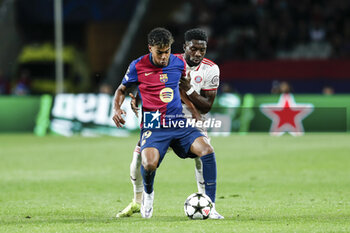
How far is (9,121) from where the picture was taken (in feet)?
83.1

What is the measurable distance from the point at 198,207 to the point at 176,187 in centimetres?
392

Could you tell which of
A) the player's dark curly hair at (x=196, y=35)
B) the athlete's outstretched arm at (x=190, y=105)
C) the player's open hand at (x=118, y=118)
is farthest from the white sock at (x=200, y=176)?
the player's dark curly hair at (x=196, y=35)

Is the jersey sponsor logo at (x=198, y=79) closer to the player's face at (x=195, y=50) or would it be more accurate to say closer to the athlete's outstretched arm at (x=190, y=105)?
the player's face at (x=195, y=50)

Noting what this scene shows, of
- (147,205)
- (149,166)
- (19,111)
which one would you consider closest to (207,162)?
(149,166)

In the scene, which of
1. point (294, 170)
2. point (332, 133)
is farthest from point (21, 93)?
point (294, 170)

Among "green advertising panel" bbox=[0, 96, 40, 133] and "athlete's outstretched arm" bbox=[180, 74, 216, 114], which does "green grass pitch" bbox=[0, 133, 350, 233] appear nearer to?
"athlete's outstretched arm" bbox=[180, 74, 216, 114]

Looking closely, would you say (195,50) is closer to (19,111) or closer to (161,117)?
(161,117)

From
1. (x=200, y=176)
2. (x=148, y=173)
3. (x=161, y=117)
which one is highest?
(x=161, y=117)

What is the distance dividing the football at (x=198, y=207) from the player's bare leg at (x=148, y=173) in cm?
50

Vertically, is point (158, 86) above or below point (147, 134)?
above

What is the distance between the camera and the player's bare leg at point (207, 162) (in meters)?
8.48

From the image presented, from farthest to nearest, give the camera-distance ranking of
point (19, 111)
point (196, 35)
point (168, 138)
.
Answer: point (19, 111), point (196, 35), point (168, 138)

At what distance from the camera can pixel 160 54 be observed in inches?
334

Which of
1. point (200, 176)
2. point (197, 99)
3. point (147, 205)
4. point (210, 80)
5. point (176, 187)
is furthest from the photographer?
point (176, 187)
